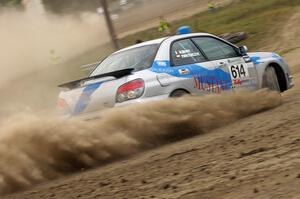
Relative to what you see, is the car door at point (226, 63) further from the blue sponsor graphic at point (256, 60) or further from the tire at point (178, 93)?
the tire at point (178, 93)

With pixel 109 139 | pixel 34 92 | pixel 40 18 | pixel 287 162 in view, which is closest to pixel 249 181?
pixel 287 162

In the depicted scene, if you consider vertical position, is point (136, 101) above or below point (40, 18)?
below

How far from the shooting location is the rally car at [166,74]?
7.70 meters

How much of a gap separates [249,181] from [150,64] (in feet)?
11.3

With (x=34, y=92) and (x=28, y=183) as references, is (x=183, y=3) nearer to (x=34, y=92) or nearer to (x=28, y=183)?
(x=34, y=92)

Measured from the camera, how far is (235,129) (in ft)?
24.6

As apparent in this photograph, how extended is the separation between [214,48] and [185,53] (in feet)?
2.67

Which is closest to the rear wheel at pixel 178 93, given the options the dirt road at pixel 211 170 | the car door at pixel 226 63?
the dirt road at pixel 211 170

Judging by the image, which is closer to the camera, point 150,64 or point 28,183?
point 28,183

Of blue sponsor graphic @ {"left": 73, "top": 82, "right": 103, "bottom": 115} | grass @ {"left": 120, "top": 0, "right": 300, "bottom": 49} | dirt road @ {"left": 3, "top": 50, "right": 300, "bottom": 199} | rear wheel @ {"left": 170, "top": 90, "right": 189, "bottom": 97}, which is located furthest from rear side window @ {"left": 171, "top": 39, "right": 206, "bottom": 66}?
grass @ {"left": 120, "top": 0, "right": 300, "bottom": 49}

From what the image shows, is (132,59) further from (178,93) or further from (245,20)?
(245,20)

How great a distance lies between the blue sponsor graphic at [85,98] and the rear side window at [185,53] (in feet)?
3.73

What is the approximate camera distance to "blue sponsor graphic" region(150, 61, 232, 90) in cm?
801

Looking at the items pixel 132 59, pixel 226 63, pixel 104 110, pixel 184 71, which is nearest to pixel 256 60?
pixel 226 63
